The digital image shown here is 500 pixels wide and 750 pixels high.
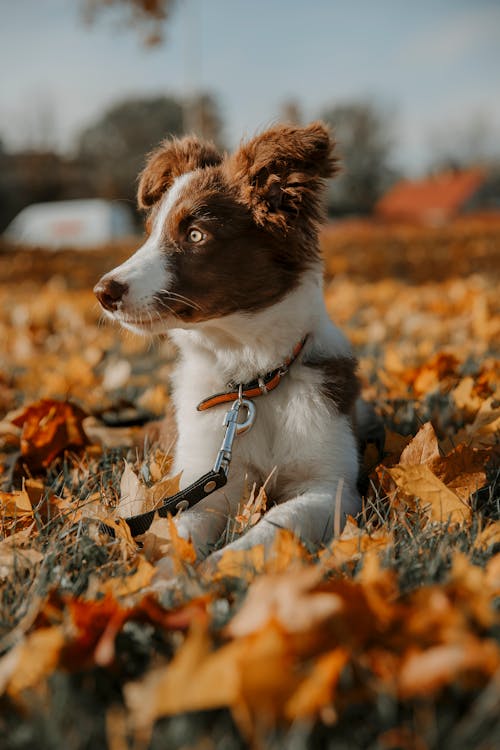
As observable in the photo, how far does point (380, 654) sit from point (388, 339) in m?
5.05

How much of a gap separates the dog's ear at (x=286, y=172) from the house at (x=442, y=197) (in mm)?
52943

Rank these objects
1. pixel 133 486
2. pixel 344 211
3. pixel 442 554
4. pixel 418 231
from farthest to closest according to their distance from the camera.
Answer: pixel 344 211, pixel 418 231, pixel 133 486, pixel 442 554

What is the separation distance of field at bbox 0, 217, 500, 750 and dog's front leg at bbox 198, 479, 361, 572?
0.26 ft

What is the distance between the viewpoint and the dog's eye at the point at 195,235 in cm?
246

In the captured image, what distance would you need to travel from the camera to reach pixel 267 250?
250 centimetres

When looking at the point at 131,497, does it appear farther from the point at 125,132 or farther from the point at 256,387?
the point at 125,132

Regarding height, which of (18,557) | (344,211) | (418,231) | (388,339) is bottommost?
(344,211)

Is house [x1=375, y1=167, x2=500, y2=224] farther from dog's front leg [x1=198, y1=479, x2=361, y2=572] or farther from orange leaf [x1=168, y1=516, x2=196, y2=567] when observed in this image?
orange leaf [x1=168, y1=516, x2=196, y2=567]

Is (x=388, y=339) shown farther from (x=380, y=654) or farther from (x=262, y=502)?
(x=380, y=654)

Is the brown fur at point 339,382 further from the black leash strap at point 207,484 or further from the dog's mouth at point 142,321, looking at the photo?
the dog's mouth at point 142,321

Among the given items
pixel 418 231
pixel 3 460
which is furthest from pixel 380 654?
pixel 418 231

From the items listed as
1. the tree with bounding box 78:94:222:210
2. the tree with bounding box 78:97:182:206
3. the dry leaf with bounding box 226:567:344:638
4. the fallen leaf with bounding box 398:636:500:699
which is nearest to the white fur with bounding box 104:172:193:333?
the dry leaf with bounding box 226:567:344:638

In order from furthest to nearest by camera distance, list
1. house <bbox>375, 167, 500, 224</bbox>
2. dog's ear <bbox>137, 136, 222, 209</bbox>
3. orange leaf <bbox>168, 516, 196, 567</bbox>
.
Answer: house <bbox>375, 167, 500, 224</bbox> → dog's ear <bbox>137, 136, 222, 209</bbox> → orange leaf <bbox>168, 516, 196, 567</bbox>

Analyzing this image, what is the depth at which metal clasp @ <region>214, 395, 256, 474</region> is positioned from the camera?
2.31 metres
